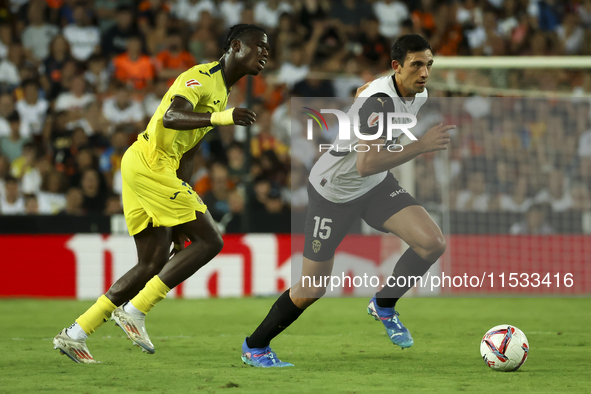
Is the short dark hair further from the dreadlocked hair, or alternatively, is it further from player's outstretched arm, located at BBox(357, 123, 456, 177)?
the dreadlocked hair

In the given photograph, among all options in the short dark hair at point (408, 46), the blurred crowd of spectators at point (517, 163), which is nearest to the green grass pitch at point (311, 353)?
the blurred crowd of spectators at point (517, 163)

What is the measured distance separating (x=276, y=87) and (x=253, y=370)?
7924mm

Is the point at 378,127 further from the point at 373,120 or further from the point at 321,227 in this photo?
the point at 321,227

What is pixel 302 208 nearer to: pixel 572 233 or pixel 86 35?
pixel 572 233

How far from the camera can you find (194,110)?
5.50 meters

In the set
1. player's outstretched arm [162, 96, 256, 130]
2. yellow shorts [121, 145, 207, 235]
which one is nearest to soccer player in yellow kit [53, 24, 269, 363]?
yellow shorts [121, 145, 207, 235]

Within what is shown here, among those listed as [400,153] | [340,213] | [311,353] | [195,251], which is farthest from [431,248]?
[195,251]

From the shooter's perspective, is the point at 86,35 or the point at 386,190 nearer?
the point at 386,190

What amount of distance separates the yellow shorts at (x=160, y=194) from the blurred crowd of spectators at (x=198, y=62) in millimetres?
4610

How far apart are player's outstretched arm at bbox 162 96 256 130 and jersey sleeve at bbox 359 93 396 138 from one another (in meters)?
0.76

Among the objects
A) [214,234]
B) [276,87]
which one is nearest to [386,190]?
[214,234]

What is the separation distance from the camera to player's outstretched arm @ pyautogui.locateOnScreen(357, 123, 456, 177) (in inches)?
200

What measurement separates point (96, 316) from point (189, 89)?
174 cm

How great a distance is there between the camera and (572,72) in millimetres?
11945
